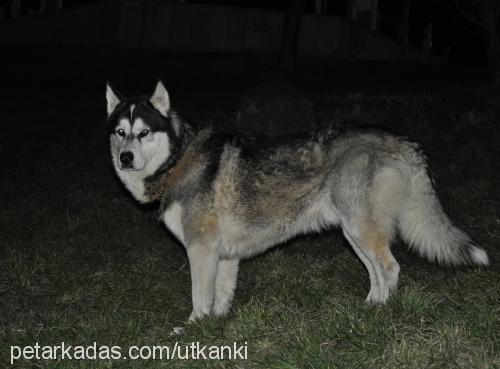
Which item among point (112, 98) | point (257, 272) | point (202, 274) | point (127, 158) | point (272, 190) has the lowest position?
point (257, 272)

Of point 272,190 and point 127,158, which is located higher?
point 127,158

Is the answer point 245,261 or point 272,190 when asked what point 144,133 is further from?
point 245,261

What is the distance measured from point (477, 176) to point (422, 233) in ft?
10.4

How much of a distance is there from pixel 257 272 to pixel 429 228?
1988 millimetres

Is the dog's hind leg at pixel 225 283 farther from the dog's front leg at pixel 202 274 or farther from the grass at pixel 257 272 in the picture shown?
the dog's front leg at pixel 202 274

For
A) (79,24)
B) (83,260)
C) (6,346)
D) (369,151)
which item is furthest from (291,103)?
(79,24)

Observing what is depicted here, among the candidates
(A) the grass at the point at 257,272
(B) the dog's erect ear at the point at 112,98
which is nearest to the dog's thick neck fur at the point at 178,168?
(B) the dog's erect ear at the point at 112,98

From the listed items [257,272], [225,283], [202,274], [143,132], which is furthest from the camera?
[257,272]

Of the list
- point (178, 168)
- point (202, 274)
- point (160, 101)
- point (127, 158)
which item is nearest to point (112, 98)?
point (160, 101)

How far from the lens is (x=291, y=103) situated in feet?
33.0

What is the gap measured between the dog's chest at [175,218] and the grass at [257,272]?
740 mm

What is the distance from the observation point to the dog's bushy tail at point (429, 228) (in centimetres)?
452

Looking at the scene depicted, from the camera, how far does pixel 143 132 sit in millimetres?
4926

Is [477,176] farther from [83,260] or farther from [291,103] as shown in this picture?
[83,260]
